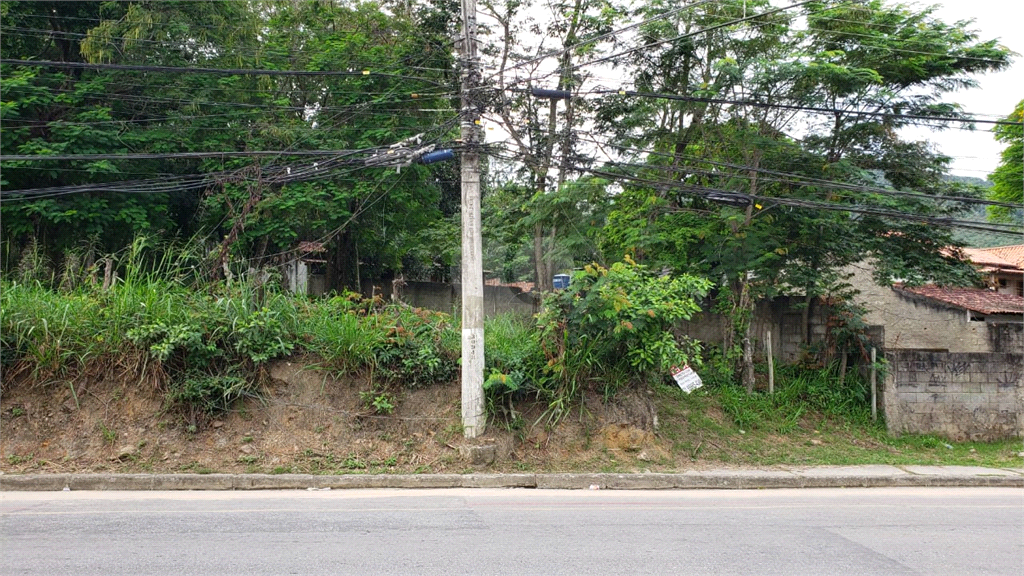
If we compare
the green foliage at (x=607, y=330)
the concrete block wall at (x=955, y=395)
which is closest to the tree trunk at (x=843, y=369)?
the concrete block wall at (x=955, y=395)

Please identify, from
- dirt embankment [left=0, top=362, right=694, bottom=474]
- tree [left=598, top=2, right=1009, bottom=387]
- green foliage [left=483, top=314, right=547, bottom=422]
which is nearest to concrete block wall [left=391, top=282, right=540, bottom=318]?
tree [left=598, top=2, right=1009, bottom=387]

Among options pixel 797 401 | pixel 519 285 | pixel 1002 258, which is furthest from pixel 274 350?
pixel 1002 258

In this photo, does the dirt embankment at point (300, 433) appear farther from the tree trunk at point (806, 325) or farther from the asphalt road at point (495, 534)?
the tree trunk at point (806, 325)

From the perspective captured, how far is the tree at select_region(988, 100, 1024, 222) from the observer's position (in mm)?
19938

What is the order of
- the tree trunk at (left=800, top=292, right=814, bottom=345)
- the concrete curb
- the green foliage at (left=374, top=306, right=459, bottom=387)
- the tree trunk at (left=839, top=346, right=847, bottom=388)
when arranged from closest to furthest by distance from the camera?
the concrete curb
the green foliage at (left=374, top=306, right=459, bottom=387)
the tree trunk at (left=839, top=346, right=847, bottom=388)
the tree trunk at (left=800, top=292, right=814, bottom=345)

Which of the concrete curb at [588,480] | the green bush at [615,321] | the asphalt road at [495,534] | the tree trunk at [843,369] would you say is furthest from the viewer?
the tree trunk at [843,369]

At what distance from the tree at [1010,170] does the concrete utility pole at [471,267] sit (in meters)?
17.0

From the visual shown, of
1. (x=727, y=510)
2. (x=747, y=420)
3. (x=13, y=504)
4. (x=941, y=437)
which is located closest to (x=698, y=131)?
(x=747, y=420)

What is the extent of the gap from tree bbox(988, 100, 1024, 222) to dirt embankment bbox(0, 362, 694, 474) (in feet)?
53.4

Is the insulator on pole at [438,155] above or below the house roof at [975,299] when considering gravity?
above

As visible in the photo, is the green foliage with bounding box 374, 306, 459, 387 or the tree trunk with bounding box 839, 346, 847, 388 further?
the tree trunk with bounding box 839, 346, 847, 388

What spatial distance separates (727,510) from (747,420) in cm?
466

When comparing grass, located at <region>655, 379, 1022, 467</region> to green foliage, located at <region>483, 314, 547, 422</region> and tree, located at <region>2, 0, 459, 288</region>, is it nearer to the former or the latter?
green foliage, located at <region>483, 314, 547, 422</region>

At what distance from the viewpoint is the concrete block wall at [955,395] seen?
41.4 feet
